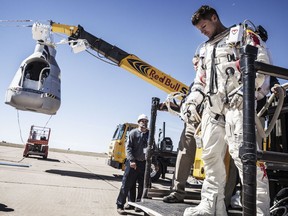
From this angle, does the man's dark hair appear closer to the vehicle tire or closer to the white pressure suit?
the white pressure suit

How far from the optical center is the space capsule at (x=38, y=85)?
8.10 meters

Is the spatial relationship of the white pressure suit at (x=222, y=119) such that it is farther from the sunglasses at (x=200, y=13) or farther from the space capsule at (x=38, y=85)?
the space capsule at (x=38, y=85)

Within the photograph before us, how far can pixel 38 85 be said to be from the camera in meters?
8.27

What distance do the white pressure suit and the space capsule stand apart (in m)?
6.92

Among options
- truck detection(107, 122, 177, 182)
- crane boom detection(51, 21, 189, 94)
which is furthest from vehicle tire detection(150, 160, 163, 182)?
crane boom detection(51, 21, 189, 94)

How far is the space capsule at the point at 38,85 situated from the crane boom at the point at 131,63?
1224 millimetres

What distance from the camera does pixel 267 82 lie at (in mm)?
2326

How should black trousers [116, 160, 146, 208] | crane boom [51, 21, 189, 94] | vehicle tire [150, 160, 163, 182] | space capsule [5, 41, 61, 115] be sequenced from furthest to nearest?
vehicle tire [150, 160, 163, 182]
crane boom [51, 21, 189, 94]
space capsule [5, 41, 61, 115]
black trousers [116, 160, 146, 208]

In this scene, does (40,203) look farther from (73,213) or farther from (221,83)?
(221,83)

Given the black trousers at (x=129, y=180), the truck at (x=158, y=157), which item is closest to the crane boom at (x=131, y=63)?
the truck at (x=158, y=157)

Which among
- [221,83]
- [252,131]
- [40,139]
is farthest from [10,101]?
[40,139]

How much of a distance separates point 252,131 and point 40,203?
4155mm

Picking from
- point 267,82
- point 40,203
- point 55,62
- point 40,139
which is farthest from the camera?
point 40,139

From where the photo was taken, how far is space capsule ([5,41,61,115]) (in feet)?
26.6
